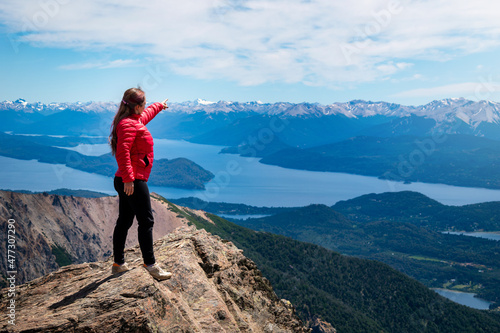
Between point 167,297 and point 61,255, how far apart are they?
73.7 meters

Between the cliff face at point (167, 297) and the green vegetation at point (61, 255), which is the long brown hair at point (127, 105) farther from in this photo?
the green vegetation at point (61, 255)

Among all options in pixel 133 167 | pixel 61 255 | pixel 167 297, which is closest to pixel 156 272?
pixel 167 297

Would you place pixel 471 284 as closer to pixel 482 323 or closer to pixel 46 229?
pixel 482 323

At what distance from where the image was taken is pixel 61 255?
73.1m

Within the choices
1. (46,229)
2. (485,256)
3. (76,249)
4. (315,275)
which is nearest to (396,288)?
(315,275)

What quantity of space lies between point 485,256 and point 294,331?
642 feet

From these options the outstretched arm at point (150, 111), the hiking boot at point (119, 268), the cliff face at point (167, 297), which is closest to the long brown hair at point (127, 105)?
the outstretched arm at point (150, 111)

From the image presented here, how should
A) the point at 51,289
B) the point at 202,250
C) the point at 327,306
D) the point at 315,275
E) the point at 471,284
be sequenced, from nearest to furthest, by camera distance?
the point at 51,289 → the point at 202,250 → the point at 327,306 → the point at 315,275 → the point at 471,284

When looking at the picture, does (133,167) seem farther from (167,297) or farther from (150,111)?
(167,297)

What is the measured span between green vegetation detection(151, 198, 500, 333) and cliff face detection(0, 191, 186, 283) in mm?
29494

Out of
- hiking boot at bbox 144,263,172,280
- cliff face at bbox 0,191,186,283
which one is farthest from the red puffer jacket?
cliff face at bbox 0,191,186,283

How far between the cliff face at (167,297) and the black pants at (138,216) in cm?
50

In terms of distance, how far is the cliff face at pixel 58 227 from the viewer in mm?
67188

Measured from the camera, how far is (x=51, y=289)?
1060 cm
